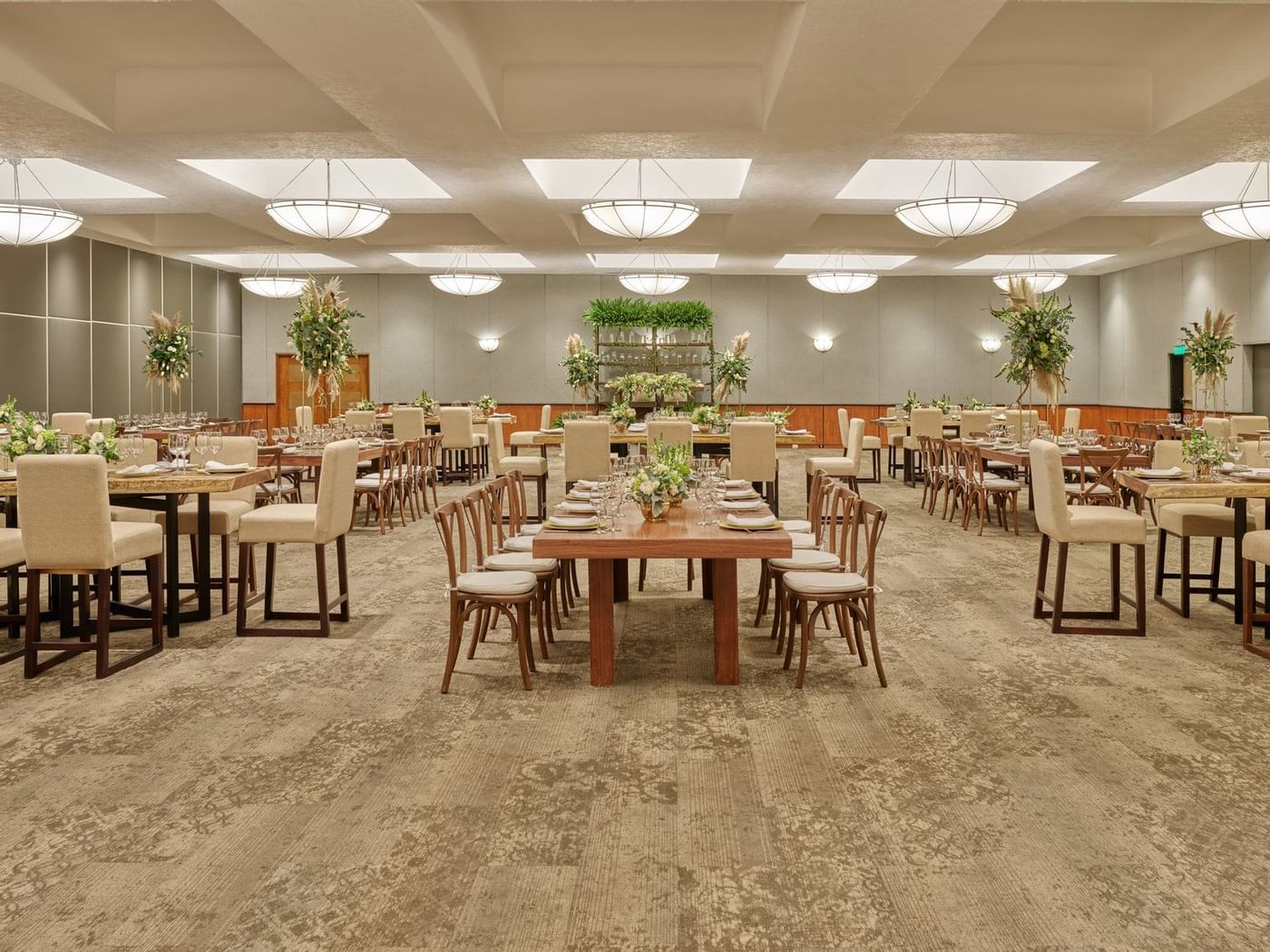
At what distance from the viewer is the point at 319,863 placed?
2889 mm

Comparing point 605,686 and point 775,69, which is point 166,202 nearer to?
point 775,69

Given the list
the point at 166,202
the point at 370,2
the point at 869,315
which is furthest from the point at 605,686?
the point at 869,315

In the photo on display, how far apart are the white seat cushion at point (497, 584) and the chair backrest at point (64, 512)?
1.66 meters

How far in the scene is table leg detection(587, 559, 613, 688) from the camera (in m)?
4.54

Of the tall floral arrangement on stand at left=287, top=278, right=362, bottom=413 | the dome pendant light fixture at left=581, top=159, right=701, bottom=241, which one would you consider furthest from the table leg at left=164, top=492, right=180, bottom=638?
the dome pendant light fixture at left=581, top=159, right=701, bottom=241

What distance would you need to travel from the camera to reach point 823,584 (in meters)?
4.54

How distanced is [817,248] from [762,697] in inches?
459

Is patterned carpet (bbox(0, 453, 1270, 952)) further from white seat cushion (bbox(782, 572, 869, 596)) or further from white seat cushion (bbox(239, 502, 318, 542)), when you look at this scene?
white seat cushion (bbox(239, 502, 318, 542))

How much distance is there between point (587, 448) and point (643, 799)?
21.1 feet

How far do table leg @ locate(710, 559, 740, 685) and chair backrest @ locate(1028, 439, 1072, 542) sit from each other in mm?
2065

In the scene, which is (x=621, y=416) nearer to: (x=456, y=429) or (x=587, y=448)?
(x=587, y=448)

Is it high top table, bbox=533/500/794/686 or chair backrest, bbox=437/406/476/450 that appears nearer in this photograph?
high top table, bbox=533/500/794/686

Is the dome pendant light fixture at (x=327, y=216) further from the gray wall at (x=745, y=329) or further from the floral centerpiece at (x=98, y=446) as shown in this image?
the gray wall at (x=745, y=329)

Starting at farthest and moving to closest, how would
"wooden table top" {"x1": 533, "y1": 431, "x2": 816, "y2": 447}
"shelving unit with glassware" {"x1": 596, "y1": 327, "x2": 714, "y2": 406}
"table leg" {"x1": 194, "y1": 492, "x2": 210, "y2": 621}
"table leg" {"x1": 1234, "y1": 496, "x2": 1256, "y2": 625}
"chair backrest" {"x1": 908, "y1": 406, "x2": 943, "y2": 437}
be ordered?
"shelving unit with glassware" {"x1": 596, "y1": 327, "x2": 714, "y2": 406}, "chair backrest" {"x1": 908, "y1": 406, "x2": 943, "y2": 437}, "wooden table top" {"x1": 533, "y1": 431, "x2": 816, "y2": 447}, "table leg" {"x1": 194, "y1": 492, "x2": 210, "y2": 621}, "table leg" {"x1": 1234, "y1": 496, "x2": 1256, "y2": 625}
